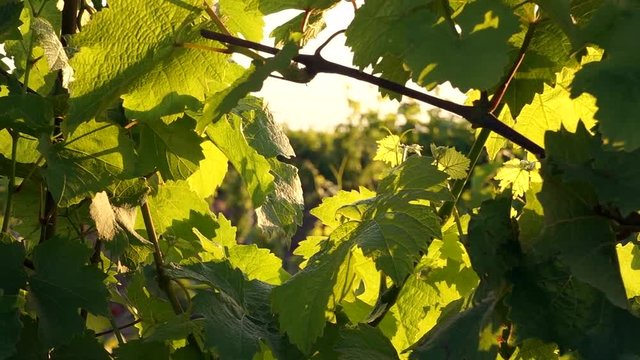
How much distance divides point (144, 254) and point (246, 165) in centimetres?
21

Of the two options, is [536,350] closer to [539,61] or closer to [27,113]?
[539,61]

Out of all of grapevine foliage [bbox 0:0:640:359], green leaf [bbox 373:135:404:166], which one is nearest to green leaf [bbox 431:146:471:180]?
grapevine foliage [bbox 0:0:640:359]

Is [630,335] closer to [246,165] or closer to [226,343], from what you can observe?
[226,343]

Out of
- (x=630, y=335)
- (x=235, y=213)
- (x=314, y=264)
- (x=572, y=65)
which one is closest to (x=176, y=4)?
(x=314, y=264)

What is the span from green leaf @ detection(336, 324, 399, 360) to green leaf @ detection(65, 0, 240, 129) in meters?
0.35

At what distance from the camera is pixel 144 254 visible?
1555 mm

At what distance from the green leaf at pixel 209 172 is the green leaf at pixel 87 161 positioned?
0.31m

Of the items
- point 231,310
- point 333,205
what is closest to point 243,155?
point 333,205

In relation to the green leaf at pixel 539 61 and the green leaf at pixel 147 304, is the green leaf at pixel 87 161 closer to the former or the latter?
the green leaf at pixel 147 304

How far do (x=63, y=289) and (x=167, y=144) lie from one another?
0.25 meters

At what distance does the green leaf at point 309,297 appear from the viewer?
47.6 inches

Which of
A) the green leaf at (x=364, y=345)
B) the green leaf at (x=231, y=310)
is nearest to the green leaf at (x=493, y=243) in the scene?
the green leaf at (x=364, y=345)

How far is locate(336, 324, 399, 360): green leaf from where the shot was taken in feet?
4.01

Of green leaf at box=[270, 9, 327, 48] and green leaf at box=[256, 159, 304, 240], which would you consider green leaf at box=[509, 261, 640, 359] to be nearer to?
green leaf at box=[270, 9, 327, 48]
